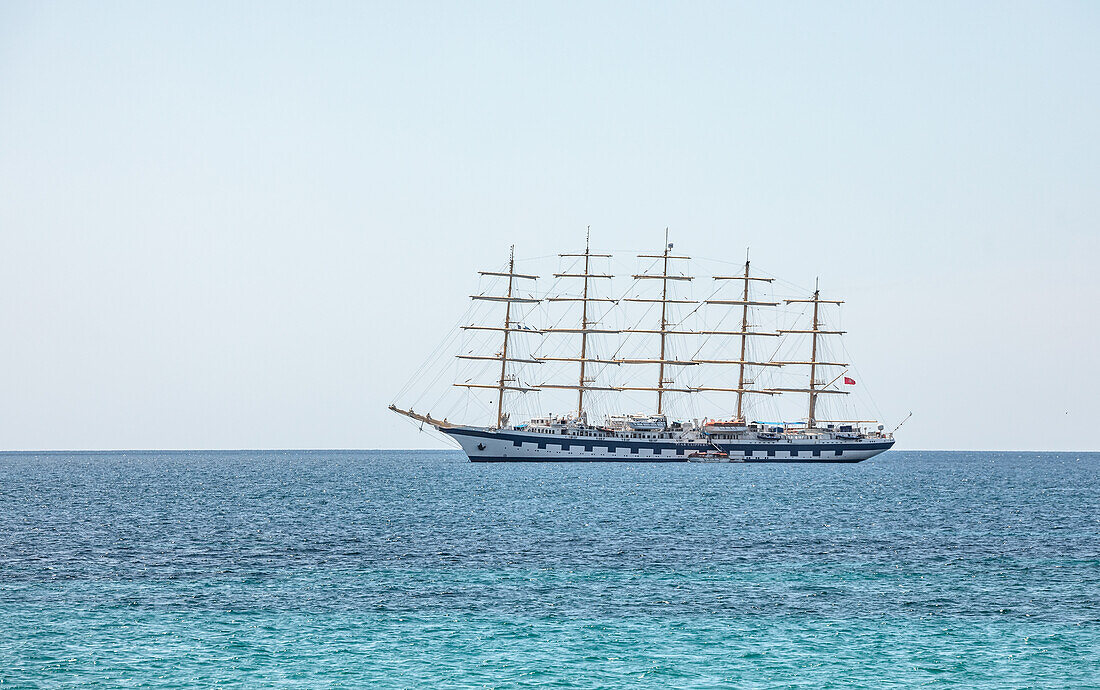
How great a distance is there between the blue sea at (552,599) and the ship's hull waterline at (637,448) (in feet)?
255

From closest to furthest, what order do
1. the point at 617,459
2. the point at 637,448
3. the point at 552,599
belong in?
the point at 552,599 → the point at 617,459 → the point at 637,448

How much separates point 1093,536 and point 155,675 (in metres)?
49.2

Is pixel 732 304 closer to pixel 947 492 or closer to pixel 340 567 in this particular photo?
pixel 947 492

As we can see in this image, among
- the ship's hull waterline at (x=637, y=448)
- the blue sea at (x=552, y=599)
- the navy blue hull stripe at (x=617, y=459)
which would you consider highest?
the ship's hull waterline at (x=637, y=448)

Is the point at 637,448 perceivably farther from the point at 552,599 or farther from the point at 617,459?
the point at 552,599

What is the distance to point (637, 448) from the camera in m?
156

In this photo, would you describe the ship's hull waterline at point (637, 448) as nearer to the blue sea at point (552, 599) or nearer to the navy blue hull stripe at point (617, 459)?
the navy blue hull stripe at point (617, 459)

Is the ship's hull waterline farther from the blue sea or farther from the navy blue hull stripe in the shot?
the blue sea

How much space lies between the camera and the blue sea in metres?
27.6

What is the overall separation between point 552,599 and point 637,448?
12022 centimetres

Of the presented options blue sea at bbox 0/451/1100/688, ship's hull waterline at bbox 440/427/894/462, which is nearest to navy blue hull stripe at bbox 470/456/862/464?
ship's hull waterline at bbox 440/427/894/462

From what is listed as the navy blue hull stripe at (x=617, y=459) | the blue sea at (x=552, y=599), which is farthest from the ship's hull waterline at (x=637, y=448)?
the blue sea at (x=552, y=599)

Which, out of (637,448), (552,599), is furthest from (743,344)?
(552,599)

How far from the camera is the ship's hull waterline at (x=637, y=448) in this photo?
151 meters
